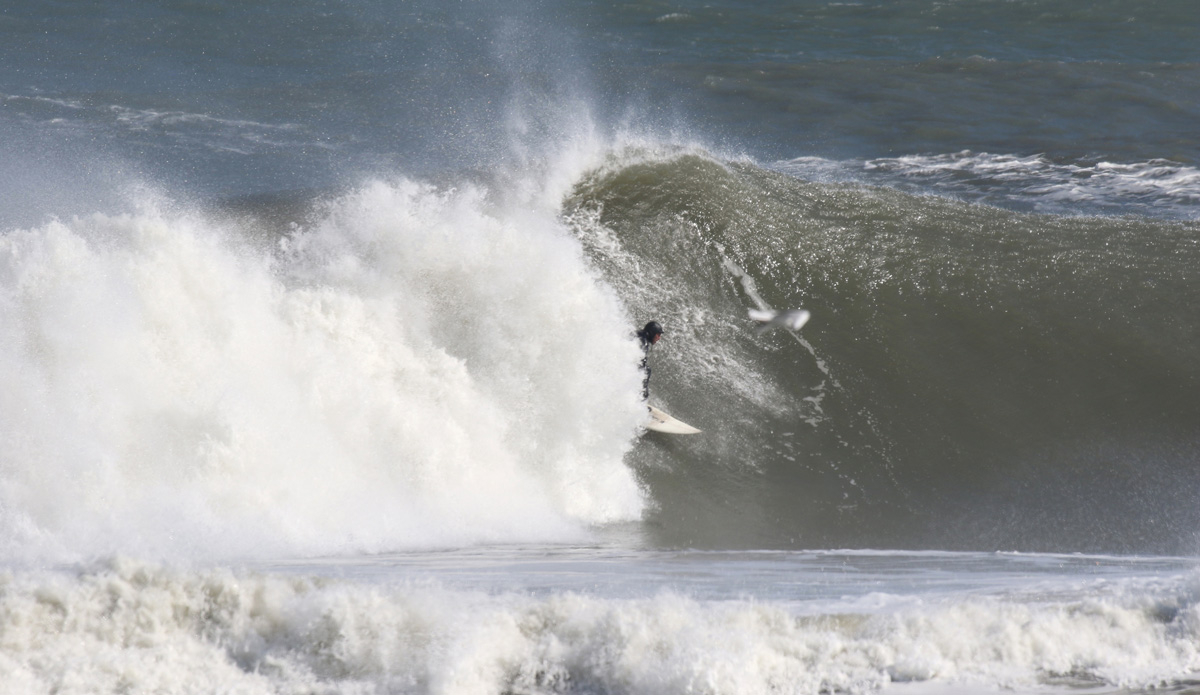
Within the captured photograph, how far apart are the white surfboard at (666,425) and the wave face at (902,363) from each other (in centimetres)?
14

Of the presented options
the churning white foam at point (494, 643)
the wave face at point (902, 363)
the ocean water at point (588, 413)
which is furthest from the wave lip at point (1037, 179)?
the churning white foam at point (494, 643)

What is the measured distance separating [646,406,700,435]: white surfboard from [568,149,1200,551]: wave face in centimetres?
14

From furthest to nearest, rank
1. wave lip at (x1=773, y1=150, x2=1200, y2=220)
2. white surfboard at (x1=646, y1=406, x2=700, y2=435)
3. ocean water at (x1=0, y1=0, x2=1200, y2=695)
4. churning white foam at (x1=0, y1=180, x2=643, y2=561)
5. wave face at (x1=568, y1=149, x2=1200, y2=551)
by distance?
wave lip at (x1=773, y1=150, x2=1200, y2=220) → white surfboard at (x1=646, y1=406, x2=700, y2=435) → wave face at (x1=568, y1=149, x2=1200, y2=551) → churning white foam at (x1=0, y1=180, x2=643, y2=561) → ocean water at (x1=0, y1=0, x2=1200, y2=695)

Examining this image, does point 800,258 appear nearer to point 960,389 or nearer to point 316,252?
point 960,389

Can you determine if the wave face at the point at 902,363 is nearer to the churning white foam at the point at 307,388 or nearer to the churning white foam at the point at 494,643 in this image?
the churning white foam at the point at 307,388

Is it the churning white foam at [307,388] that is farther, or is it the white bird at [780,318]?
the white bird at [780,318]

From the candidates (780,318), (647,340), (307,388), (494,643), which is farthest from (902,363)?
(494,643)

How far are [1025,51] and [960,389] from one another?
17937 mm

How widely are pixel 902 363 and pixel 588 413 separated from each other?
391 centimetres

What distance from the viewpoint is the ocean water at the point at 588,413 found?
5.23 metres

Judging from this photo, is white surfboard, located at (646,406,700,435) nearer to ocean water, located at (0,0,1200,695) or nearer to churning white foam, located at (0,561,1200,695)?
ocean water, located at (0,0,1200,695)

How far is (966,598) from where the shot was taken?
604 cm

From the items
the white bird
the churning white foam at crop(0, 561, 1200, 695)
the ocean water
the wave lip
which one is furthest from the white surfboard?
the wave lip

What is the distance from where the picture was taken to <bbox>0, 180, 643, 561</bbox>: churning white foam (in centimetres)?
681
